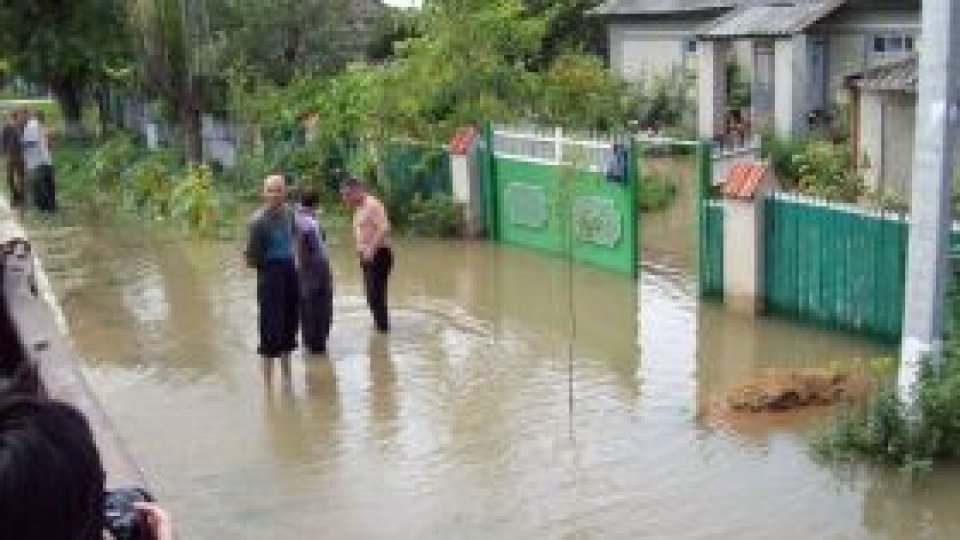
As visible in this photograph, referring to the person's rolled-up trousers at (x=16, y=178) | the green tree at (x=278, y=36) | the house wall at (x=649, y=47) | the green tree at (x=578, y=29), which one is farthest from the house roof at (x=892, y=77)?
the green tree at (x=578, y=29)

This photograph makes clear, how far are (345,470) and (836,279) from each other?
16.2ft

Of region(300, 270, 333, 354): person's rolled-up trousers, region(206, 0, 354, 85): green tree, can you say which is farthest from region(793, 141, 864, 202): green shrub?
region(206, 0, 354, 85): green tree

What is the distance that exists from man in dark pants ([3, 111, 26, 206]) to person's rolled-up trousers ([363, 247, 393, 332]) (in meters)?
10.2

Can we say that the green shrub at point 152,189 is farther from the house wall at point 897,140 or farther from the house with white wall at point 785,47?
the house with white wall at point 785,47

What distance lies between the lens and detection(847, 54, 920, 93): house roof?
18.5 m

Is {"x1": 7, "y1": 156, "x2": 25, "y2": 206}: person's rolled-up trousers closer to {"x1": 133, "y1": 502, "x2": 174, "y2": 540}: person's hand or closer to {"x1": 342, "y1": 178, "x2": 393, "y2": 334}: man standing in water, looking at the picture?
{"x1": 342, "y1": 178, "x2": 393, "y2": 334}: man standing in water

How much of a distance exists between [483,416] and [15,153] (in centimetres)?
1347

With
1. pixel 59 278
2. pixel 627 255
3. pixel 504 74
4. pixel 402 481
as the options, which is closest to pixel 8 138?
pixel 59 278

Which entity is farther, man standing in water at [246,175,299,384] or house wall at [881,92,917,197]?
house wall at [881,92,917,197]

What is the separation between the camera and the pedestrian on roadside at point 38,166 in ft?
68.5

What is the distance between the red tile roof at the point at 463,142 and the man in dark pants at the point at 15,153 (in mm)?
7377

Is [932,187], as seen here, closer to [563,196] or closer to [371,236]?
[563,196]

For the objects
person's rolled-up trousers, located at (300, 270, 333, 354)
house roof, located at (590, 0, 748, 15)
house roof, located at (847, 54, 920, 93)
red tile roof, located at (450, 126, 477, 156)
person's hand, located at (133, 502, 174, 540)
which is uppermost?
house roof, located at (590, 0, 748, 15)

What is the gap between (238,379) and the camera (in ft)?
36.4
